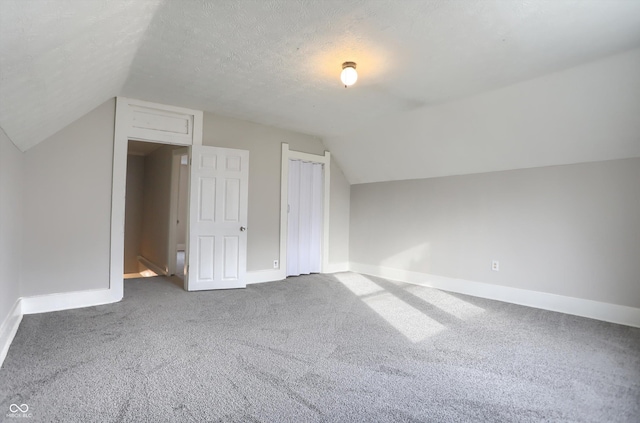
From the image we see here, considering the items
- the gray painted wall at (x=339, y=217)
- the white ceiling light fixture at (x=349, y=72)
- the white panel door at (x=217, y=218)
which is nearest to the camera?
the white ceiling light fixture at (x=349, y=72)

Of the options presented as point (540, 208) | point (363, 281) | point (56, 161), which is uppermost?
point (56, 161)

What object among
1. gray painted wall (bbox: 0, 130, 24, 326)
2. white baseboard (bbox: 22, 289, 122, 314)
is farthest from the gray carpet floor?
gray painted wall (bbox: 0, 130, 24, 326)

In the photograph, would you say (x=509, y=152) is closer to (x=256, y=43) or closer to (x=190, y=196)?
(x=256, y=43)

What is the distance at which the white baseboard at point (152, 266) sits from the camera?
5.81 m

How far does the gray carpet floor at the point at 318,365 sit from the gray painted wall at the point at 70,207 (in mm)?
446

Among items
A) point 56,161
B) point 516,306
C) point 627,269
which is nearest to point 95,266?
point 56,161

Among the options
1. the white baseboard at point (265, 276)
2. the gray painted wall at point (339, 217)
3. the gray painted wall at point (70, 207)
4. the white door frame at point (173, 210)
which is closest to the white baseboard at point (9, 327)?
the gray painted wall at point (70, 207)

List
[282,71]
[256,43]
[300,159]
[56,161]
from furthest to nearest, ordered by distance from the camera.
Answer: [300,159], [56,161], [282,71], [256,43]

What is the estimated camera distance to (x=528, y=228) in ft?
13.0

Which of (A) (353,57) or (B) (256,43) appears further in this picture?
(A) (353,57)

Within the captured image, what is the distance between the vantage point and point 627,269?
3.27 meters

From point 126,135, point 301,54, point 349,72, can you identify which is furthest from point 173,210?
point 349,72

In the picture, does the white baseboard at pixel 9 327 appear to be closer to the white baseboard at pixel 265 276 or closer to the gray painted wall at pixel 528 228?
the white baseboard at pixel 265 276

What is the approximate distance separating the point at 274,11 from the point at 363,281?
3.99 meters
